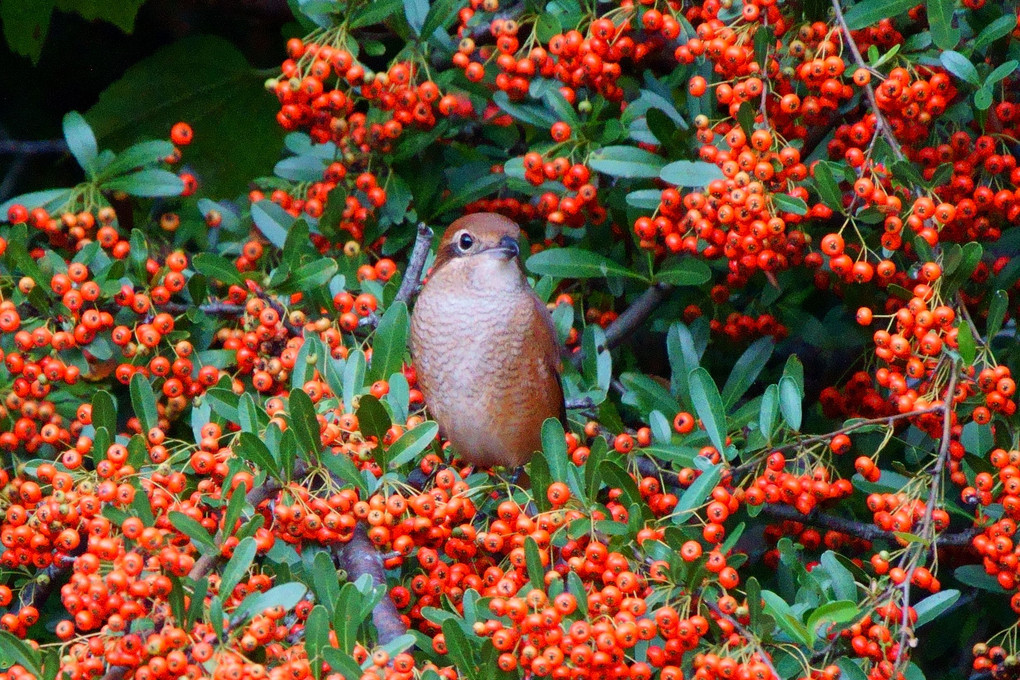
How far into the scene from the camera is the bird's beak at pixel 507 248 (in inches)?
142

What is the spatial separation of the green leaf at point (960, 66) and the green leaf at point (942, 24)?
0.03 m

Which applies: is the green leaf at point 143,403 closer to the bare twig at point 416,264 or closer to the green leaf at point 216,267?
the green leaf at point 216,267

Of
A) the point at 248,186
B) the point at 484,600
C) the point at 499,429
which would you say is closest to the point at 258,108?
the point at 248,186

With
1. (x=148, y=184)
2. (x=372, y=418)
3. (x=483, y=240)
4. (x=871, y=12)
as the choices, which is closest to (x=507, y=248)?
(x=483, y=240)

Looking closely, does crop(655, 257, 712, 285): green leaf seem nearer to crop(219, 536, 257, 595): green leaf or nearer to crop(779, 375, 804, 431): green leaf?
crop(779, 375, 804, 431): green leaf

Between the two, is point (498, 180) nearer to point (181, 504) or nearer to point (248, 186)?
point (248, 186)

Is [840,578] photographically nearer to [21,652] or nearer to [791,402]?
[791,402]

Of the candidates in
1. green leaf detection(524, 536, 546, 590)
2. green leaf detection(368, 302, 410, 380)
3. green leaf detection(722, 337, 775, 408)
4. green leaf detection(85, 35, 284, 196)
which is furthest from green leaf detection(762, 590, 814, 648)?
green leaf detection(85, 35, 284, 196)

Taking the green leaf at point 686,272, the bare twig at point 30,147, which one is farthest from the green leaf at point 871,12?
the bare twig at point 30,147

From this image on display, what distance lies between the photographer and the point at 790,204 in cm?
289

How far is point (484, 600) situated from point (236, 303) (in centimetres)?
134

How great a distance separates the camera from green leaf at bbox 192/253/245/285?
3402 mm

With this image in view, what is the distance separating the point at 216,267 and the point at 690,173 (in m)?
1.37

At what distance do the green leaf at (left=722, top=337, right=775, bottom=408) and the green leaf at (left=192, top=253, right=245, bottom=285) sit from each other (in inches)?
58.0
